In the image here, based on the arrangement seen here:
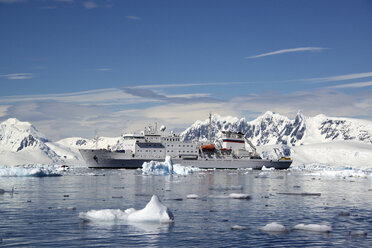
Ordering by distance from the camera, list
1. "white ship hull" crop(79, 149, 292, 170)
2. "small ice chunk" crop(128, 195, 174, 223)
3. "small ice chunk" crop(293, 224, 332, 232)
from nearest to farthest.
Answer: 1. "small ice chunk" crop(293, 224, 332, 232)
2. "small ice chunk" crop(128, 195, 174, 223)
3. "white ship hull" crop(79, 149, 292, 170)

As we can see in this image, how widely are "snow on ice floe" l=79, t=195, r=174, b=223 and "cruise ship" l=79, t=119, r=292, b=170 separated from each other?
6192cm

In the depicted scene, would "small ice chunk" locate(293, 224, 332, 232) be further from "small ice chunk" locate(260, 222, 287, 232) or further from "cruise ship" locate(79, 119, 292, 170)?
"cruise ship" locate(79, 119, 292, 170)

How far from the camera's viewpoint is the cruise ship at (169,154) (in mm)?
79062

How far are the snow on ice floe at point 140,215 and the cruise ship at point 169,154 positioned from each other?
61.9 m

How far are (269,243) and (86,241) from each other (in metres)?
5.43

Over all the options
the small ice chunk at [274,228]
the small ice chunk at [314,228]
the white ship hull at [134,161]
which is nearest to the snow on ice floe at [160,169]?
the white ship hull at [134,161]

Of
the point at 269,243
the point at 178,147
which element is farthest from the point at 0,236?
the point at 178,147

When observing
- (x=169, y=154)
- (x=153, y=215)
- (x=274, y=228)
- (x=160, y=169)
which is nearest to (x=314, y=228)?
(x=274, y=228)

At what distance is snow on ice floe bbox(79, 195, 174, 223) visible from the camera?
655 inches

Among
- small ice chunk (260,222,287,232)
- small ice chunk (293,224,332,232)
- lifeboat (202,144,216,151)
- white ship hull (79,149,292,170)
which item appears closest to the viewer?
small ice chunk (260,222,287,232)

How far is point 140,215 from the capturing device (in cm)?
1675

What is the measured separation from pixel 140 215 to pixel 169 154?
6517 cm

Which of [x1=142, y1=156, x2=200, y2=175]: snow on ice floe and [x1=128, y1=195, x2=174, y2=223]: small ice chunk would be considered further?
[x1=142, y1=156, x2=200, y2=175]: snow on ice floe

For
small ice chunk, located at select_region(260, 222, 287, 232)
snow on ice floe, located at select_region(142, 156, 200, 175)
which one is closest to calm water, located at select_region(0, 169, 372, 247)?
small ice chunk, located at select_region(260, 222, 287, 232)
